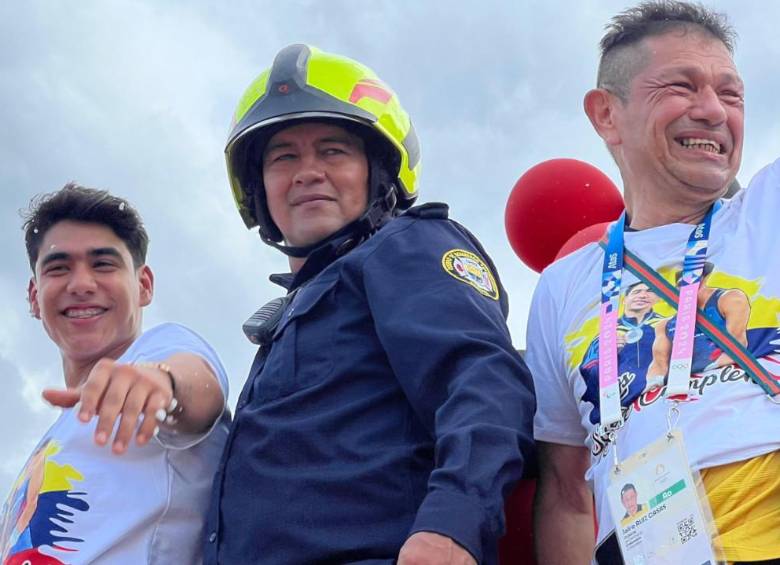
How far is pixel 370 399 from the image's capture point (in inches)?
118

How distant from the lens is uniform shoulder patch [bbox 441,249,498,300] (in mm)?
3119

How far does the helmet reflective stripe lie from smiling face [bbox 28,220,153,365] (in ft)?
1.63

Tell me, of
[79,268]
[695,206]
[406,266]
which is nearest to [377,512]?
[406,266]

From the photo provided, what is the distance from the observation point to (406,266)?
315 cm

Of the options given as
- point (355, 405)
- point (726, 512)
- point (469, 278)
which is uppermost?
point (469, 278)

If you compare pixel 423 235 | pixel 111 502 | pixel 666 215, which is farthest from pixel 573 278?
pixel 111 502

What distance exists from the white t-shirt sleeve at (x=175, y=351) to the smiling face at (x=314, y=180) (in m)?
0.46

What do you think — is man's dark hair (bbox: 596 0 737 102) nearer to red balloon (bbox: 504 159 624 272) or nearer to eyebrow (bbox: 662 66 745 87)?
eyebrow (bbox: 662 66 745 87)

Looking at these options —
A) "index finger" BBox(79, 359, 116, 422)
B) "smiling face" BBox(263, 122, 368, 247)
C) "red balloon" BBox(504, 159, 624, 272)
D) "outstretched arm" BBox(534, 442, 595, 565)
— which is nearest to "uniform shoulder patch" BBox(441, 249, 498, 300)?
"outstretched arm" BBox(534, 442, 595, 565)

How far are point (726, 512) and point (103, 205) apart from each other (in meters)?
2.62

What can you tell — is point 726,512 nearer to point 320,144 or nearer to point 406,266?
point 406,266

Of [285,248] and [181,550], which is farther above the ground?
[285,248]

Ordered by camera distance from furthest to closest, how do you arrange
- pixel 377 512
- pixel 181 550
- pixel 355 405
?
1. pixel 181 550
2. pixel 355 405
3. pixel 377 512

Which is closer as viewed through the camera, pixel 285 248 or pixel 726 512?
pixel 726 512
